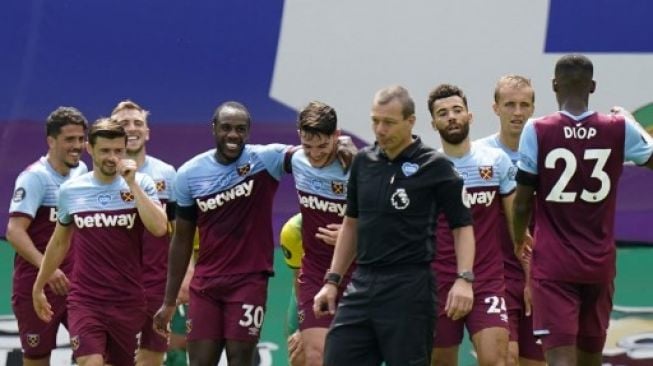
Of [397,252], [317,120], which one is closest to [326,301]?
[397,252]

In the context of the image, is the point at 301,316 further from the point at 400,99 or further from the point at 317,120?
the point at 400,99

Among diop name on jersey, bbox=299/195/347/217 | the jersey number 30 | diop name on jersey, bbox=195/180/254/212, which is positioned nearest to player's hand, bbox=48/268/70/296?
diop name on jersey, bbox=195/180/254/212

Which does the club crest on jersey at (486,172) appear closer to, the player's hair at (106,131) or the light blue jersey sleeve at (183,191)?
the light blue jersey sleeve at (183,191)

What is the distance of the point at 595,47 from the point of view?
11.0 m

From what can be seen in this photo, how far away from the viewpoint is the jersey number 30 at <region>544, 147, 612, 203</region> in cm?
848

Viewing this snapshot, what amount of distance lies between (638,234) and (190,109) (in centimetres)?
305

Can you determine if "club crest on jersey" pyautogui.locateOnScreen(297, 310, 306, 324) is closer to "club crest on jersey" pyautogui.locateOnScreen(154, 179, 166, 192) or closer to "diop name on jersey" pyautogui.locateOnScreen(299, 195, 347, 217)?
"diop name on jersey" pyautogui.locateOnScreen(299, 195, 347, 217)

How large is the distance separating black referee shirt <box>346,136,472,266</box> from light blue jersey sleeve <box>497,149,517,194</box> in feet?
4.66

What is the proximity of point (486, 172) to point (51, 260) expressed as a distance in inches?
100

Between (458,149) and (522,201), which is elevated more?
(458,149)

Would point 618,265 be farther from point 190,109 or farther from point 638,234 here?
point 190,109

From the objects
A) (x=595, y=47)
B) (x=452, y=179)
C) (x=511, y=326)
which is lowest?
(x=511, y=326)

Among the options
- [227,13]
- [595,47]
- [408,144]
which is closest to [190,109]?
[227,13]

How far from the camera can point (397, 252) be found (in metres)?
7.91
